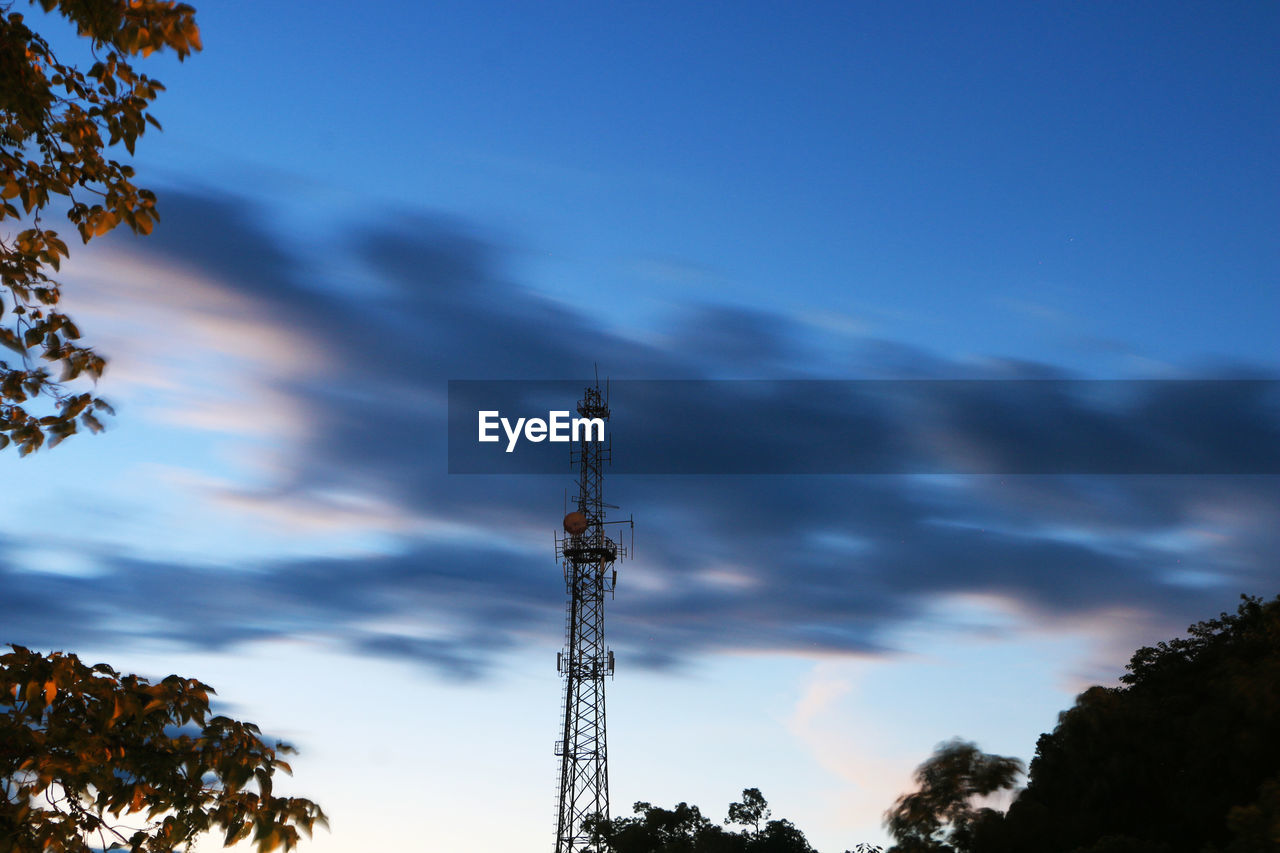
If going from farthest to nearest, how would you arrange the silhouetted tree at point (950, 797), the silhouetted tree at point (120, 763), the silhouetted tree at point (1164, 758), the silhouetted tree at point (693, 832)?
1. the silhouetted tree at point (693, 832)
2. the silhouetted tree at point (1164, 758)
3. the silhouetted tree at point (950, 797)
4. the silhouetted tree at point (120, 763)

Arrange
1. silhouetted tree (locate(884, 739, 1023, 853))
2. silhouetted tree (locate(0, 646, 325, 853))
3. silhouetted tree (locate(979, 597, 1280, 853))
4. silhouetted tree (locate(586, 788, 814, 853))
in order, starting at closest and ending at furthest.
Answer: silhouetted tree (locate(0, 646, 325, 853)) < silhouetted tree (locate(884, 739, 1023, 853)) < silhouetted tree (locate(979, 597, 1280, 853)) < silhouetted tree (locate(586, 788, 814, 853))

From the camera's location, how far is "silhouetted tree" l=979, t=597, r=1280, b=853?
108ft

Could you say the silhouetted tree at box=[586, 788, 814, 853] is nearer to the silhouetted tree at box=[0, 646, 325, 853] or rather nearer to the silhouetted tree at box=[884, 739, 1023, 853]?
the silhouetted tree at box=[884, 739, 1023, 853]

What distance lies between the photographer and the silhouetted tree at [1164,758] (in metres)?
33.0

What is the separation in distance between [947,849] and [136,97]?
1839 centimetres

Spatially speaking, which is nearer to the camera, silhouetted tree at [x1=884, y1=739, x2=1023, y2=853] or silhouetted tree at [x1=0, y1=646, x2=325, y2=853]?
silhouetted tree at [x1=0, y1=646, x2=325, y2=853]

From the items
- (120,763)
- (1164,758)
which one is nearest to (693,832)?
(1164,758)

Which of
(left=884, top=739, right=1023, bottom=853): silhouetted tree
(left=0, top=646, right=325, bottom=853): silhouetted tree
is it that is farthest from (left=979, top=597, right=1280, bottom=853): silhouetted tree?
(left=0, top=646, right=325, bottom=853): silhouetted tree

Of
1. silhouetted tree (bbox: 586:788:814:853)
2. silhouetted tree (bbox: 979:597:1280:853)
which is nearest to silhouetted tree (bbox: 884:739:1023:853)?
silhouetted tree (bbox: 979:597:1280:853)

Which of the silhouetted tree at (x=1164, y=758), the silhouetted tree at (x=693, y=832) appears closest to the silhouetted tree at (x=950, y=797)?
the silhouetted tree at (x=1164, y=758)

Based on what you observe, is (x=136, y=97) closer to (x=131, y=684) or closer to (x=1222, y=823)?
(x=131, y=684)

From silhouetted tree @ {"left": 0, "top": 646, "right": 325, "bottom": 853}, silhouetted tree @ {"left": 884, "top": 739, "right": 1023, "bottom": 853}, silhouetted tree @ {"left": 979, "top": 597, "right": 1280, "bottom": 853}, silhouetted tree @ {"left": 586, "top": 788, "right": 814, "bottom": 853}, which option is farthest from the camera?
silhouetted tree @ {"left": 586, "top": 788, "right": 814, "bottom": 853}

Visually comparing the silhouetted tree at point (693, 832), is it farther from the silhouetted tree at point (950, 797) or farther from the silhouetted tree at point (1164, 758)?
the silhouetted tree at point (950, 797)

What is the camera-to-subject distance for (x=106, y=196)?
27.7ft
